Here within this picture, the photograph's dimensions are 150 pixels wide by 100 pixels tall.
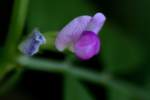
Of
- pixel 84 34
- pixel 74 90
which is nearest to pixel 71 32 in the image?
pixel 84 34

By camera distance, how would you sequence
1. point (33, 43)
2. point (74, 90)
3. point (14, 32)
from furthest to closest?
1. point (74, 90)
2. point (14, 32)
3. point (33, 43)

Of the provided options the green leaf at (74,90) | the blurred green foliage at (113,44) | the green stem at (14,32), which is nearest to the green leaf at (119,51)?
the blurred green foliage at (113,44)

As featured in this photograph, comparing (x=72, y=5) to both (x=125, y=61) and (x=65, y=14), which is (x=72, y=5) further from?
(x=125, y=61)

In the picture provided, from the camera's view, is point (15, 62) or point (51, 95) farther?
point (51, 95)

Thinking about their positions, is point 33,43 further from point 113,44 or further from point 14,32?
point 113,44

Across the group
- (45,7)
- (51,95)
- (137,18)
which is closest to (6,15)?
(45,7)

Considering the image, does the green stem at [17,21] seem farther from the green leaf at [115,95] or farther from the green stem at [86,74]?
the green leaf at [115,95]
